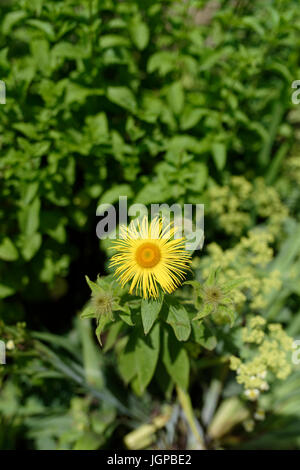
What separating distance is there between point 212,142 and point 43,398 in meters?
1.70

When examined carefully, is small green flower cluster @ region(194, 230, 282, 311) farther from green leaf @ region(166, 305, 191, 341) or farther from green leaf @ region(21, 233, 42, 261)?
green leaf @ region(21, 233, 42, 261)

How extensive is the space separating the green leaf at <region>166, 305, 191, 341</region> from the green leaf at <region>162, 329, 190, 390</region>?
0.25 metres

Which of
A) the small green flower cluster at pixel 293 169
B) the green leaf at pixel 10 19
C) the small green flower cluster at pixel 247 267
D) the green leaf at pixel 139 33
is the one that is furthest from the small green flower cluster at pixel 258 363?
the green leaf at pixel 10 19

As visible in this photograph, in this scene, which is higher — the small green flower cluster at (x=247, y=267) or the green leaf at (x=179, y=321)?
the small green flower cluster at (x=247, y=267)

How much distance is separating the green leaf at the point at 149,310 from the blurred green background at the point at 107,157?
597 millimetres

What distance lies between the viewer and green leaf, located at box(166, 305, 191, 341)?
1.15 m

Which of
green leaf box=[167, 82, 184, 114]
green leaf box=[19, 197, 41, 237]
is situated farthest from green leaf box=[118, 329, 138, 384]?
green leaf box=[167, 82, 184, 114]

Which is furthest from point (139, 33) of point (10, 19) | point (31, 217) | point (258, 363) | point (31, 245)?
point (258, 363)

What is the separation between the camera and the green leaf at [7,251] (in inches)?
64.6

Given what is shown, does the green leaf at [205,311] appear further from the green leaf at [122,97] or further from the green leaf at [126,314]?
the green leaf at [122,97]

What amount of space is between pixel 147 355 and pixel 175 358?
0.48 ft

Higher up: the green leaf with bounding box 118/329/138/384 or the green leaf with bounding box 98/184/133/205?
the green leaf with bounding box 98/184/133/205
